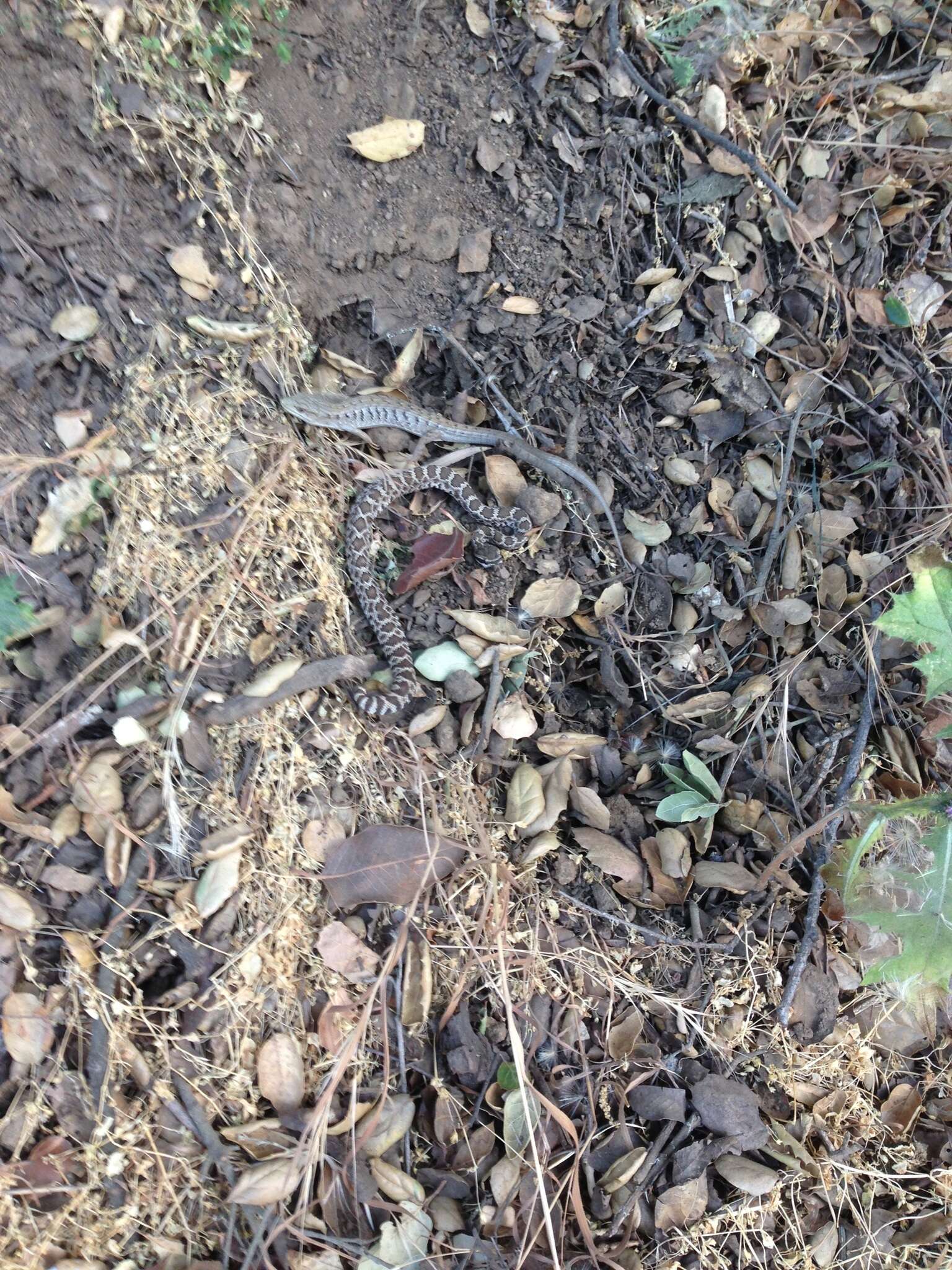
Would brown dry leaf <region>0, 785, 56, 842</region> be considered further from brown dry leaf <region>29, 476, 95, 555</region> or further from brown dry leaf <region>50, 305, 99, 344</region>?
brown dry leaf <region>50, 305, 99, 344</region>

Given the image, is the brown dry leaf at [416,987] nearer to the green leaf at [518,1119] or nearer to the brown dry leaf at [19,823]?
the green leaf at [518,1119]

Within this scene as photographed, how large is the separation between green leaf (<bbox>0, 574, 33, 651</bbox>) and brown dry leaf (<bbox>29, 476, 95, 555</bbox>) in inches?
8.4

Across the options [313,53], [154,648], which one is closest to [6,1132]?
[154,648]

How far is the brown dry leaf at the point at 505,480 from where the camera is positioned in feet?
12.5

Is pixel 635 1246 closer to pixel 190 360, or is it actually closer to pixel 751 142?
pixel 190 360

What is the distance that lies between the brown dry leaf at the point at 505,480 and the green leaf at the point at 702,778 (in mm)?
1351

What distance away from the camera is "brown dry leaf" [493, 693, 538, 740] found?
3.32m

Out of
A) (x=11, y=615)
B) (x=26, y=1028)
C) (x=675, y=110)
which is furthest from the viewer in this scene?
(x=675, y=110)

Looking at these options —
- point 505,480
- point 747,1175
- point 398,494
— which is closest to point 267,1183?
point 747,1175

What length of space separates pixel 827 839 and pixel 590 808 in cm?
96

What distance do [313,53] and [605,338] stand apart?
173 cm

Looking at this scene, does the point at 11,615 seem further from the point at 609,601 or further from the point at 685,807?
the point at 685,807

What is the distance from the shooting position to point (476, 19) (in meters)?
3.80

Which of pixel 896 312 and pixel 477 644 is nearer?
pixel 477 644
